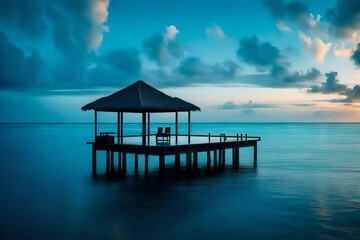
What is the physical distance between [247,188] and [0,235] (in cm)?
1094

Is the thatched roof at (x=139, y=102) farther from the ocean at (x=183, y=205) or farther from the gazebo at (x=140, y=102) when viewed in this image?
the ocean at (x=183, y=205)

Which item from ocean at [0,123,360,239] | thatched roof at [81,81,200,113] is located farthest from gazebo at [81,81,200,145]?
ocean at [0,123,360,239]

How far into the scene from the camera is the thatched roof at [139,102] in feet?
69.4

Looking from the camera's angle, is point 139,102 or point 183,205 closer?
point 183,205

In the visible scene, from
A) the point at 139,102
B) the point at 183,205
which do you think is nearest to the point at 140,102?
the point at 139,102

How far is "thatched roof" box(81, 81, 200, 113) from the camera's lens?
69.4 ft

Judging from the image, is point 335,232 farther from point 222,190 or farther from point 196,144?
point 196,144

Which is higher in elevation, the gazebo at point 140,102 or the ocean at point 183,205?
the gazebo at point 140,102

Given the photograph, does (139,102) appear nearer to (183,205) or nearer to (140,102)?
(140,102)

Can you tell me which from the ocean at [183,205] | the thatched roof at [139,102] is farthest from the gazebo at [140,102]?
the ocean at [183,205]

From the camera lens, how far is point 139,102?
21.0 m

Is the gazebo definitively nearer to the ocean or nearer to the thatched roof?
the thatched roof

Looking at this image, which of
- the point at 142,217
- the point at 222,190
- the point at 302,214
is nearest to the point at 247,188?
the point at 222,190

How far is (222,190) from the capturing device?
60.8 feet
